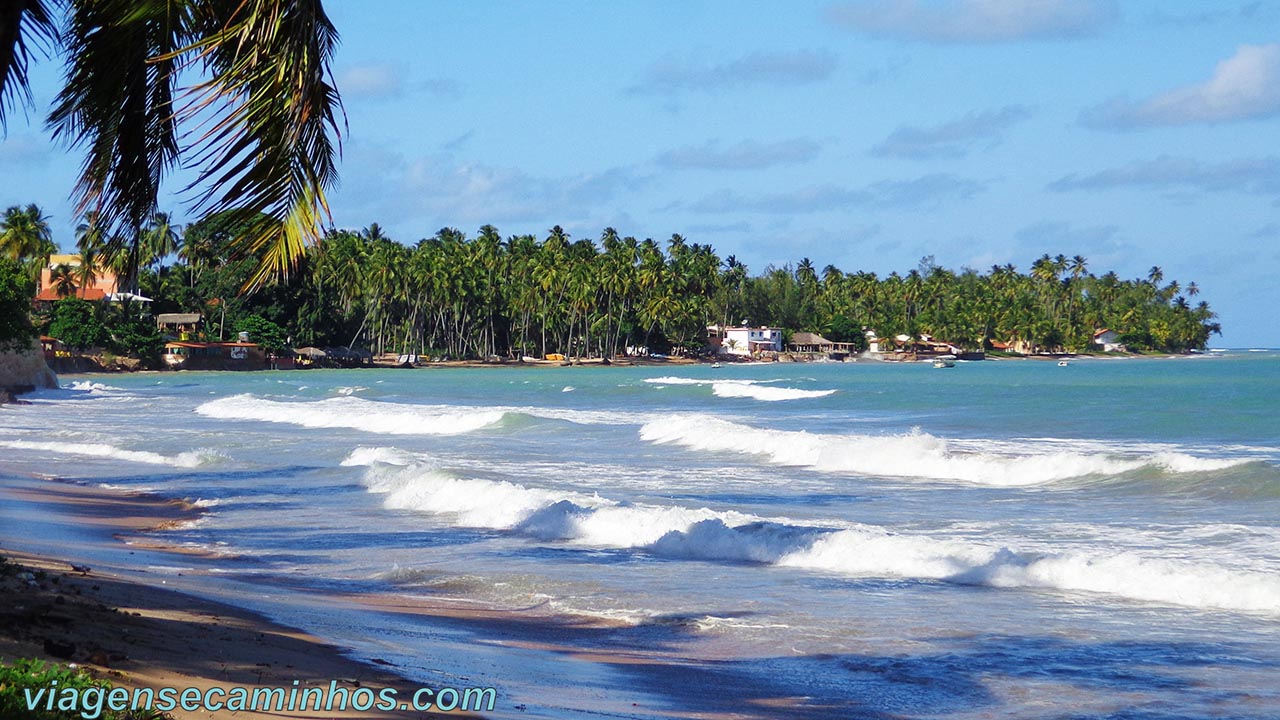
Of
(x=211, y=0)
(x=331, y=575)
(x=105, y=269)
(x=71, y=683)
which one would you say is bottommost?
(x=331, y=575)

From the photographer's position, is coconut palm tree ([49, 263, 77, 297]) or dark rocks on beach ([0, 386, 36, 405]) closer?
dark rocks on beach ([0, 386, 36, 405])

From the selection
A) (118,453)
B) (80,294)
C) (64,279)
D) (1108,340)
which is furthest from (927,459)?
(1108,340)

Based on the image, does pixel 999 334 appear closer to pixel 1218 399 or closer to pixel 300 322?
pixel 300 322

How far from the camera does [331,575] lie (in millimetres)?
12680

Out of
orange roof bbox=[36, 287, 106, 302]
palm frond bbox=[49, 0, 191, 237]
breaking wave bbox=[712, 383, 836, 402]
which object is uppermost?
orange roof bbox=[36, 287, 106, 302]

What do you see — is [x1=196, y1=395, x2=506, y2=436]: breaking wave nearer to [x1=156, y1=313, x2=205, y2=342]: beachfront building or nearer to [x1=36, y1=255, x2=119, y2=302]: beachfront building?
[x1=36, y1=255, x2=119, y2=302]: beachfront building

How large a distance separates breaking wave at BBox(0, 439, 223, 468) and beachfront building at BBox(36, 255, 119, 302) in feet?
220

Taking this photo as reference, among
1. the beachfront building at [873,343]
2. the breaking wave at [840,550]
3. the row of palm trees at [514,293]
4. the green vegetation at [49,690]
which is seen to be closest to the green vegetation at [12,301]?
the breaking wave at [840,550]

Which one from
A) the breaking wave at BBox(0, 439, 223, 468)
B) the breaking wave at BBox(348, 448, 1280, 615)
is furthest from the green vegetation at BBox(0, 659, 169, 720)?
the breaking wave at BBox(0, 439, 223, 468)

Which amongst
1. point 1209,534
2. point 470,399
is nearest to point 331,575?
point 1209,534

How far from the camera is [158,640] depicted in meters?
7.54

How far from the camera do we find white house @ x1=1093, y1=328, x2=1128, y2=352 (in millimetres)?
184625

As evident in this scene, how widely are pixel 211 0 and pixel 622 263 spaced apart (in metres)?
128

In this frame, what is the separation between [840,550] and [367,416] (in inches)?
1187
